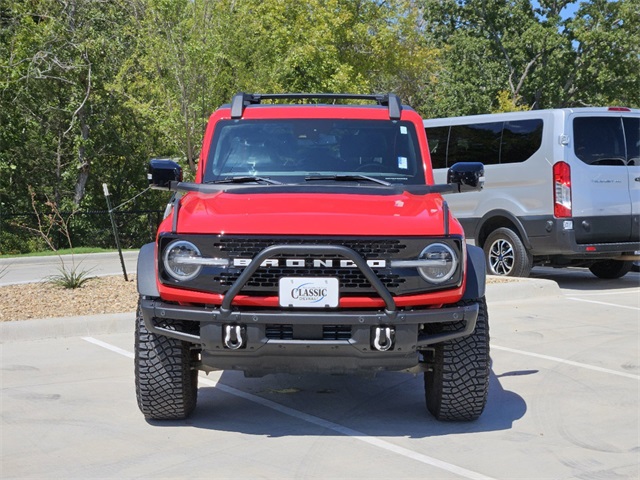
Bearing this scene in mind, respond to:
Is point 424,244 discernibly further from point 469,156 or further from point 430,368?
point 469,156

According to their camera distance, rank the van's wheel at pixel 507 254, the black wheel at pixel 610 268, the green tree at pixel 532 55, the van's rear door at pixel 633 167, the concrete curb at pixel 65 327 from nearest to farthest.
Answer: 1. the concrete curb at pixel 65 327
2. the van's rear door at pixel 633 167
3. the van's wheel at pixel 507 254
4. the black wheel at pixel 610 268
5. the green tree at pixel 532 55

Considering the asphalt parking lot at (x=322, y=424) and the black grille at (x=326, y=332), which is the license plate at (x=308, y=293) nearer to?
the black grille at (x=326, y=332)

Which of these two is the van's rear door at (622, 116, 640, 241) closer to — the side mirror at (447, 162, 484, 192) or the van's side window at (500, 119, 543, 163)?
the van's side window at (500, 119, 543, 163)

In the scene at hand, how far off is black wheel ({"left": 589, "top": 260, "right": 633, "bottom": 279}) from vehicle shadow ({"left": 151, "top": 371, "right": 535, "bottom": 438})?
8.34 meters

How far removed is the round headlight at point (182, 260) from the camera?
5.41 metres

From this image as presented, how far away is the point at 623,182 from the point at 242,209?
8923 millimetres

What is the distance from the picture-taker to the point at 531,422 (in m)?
6.12

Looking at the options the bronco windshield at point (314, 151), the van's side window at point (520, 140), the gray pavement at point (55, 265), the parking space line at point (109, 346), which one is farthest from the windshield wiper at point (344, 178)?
the gray pavement at point (55, 265)

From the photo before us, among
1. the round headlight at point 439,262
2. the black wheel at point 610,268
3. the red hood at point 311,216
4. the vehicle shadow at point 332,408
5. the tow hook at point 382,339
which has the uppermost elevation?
the red hood at point 311,216

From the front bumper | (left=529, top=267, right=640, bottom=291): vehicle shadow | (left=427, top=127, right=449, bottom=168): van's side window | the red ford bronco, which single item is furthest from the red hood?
(left=427, top=127, right=449, bottom=168): van's side window

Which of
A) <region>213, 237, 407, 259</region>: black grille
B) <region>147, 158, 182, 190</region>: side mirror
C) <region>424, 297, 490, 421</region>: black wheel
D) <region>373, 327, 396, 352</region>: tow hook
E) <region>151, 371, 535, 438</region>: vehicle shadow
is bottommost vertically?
<region>151, 371, 535, 438</region>: vehicle shadow

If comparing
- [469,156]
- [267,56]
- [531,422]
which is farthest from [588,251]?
[267,56]

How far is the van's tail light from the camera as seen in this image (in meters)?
12.9

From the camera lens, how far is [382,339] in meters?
5.29
